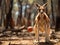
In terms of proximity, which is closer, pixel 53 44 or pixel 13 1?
pixel 53 44

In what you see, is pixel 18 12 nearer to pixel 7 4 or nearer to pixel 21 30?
pixel 7 4

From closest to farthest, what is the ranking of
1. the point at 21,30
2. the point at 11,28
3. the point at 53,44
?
the point at 53,44 < the point at 21,30 < the point at 11,28

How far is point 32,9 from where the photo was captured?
9266 mm

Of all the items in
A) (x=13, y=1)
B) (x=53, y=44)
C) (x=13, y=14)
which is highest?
(x=13, y=1)

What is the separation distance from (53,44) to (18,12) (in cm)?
426

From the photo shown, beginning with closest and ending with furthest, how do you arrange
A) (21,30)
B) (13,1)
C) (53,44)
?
(53,44)
(21,30)
(13,1)

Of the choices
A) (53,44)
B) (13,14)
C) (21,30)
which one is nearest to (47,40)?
(53,44)

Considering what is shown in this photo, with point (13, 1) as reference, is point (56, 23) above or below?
below

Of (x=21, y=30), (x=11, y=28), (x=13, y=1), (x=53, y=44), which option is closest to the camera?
(x=53, y=44)

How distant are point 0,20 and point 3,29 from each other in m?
0.88

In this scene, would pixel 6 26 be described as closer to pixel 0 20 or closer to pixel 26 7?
pixel 0 20

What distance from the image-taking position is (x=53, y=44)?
562cm

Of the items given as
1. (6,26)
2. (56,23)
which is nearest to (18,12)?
(6,26)

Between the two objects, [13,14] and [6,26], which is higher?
[13,14]
